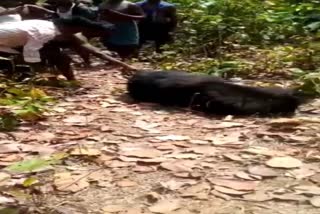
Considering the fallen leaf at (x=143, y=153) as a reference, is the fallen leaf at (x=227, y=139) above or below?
above

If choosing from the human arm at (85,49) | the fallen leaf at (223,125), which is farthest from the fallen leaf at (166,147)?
the human arm at (85,49)

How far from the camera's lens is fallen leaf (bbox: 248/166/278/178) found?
295 centimetres

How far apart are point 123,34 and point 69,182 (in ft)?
14.3

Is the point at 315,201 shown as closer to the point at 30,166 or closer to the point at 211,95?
the point at 30,166

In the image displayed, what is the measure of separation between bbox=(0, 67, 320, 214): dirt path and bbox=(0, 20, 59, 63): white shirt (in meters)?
1.03

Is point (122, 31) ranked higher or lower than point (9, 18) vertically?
lower

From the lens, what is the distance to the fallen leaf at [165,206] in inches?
101

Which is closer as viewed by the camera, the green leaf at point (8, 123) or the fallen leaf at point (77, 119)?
the green leaf at point (8, 123)

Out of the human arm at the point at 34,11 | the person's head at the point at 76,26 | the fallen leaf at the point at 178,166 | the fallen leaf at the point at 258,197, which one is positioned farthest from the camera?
the human arm at the point at 34,11

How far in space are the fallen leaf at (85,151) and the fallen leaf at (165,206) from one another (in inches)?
28.8

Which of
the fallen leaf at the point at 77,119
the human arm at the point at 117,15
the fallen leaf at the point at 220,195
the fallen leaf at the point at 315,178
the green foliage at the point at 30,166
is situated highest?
the human arm at the point at 117,15

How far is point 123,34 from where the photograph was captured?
7.07m

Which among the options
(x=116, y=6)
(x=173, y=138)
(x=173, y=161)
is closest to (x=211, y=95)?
(x=173, y=138)

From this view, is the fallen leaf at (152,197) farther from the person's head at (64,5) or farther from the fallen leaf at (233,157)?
the person's head at (64,5)
